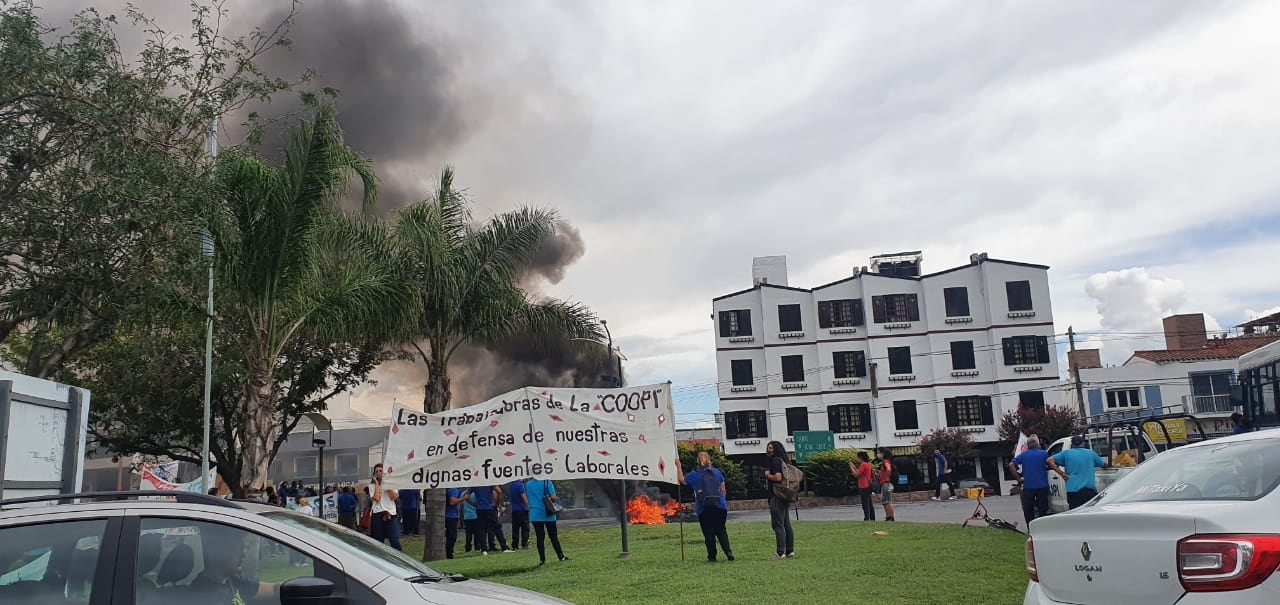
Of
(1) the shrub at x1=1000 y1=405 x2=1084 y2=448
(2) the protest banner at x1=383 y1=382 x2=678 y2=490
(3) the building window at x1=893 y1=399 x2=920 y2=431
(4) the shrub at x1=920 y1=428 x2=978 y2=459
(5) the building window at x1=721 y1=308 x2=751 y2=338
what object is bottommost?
(2) the protest banner at x1=383 y1=382 x2=678 y2=490

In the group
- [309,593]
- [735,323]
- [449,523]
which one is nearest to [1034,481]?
[449,523]

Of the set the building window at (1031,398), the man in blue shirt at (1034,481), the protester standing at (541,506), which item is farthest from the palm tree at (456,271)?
the building window at (1031,398)

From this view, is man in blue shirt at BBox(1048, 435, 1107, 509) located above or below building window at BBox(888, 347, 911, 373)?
below

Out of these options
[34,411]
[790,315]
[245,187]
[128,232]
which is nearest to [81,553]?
[34,411]

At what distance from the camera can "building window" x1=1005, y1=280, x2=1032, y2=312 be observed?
53.4m

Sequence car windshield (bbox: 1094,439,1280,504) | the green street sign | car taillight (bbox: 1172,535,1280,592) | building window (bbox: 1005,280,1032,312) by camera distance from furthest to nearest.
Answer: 1. building window (bbox: 1005,280,1032,312)
2. the green street sign
3. car windshield (bbox: 1094,439,1280,504)
4. car taillight (bbox: 1172,535,1280,592)

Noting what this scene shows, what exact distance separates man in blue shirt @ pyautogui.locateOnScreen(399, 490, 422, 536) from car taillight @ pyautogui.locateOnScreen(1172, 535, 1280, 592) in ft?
70.7

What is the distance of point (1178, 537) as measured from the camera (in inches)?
169

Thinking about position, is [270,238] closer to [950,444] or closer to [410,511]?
[410,511]

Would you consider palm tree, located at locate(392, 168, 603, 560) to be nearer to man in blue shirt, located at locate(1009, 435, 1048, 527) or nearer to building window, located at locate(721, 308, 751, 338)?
man in blue shirt, located at locate(1009, 435, 1048, 527)

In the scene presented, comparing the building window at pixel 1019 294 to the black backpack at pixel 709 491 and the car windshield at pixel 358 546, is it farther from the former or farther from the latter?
the car windshield at pixel 358 546

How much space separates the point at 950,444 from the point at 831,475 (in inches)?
434

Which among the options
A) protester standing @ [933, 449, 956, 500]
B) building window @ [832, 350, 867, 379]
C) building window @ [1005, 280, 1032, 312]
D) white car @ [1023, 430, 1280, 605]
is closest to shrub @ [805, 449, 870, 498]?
protester standing @ [933, 449, 956, 500]

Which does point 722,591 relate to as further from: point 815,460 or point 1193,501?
point 815,460
